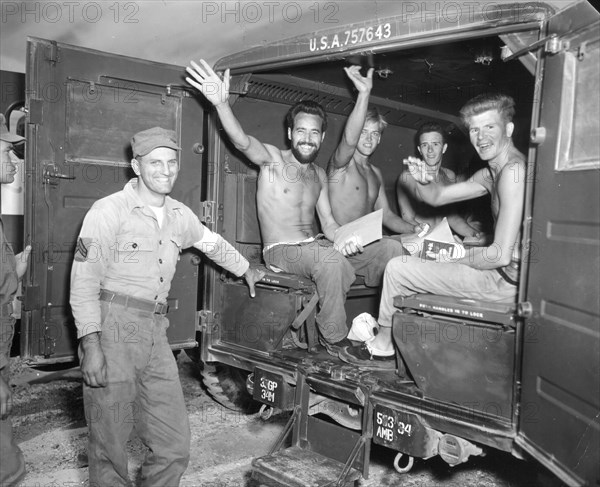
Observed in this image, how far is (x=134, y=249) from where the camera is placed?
3.28 metres

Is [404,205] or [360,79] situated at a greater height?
[360,79]

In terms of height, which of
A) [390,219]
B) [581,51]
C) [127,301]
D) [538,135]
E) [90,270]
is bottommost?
[127,301]

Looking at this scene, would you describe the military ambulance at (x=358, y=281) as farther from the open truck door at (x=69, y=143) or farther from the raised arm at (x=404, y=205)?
the raised arm at (x=404, y=205)

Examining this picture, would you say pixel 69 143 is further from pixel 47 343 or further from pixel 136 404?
pixel 136 404

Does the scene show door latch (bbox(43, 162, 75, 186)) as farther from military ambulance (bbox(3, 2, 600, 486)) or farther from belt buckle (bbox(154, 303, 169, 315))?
belt buckle (bbox(154, 303, 169, 315))

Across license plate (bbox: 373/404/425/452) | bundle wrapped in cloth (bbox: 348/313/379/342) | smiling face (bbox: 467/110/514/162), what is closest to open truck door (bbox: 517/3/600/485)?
license plate (bbox: 373/404/425/452)

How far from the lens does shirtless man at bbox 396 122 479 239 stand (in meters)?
5.59

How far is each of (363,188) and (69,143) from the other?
2.60 metres

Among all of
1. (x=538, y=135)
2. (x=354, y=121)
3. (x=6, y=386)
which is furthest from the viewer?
(x=354, y=121)

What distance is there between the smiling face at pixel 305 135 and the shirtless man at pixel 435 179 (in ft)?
3.90

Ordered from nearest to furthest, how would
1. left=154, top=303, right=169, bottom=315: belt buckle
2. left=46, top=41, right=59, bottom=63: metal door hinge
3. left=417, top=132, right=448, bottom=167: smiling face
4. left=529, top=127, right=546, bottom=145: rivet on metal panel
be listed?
left=529, top=127, right=546, bottom=145: rivet on metal panel → left=154, top=303, right=169, bottom=315: belt buckle → left=46, top=41, right=59, bottom=63: metal door hinge → left=417, top=132, right=448, bottom=167: smiling face

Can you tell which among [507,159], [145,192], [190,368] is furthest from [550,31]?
[190,368]

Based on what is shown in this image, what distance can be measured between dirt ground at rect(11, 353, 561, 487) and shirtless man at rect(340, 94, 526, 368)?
1.05m

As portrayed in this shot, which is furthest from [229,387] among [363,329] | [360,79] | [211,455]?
[360,79]
